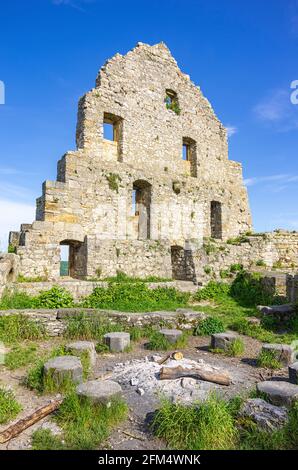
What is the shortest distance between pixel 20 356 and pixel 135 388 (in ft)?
8.92

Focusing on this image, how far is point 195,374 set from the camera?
5.50 meters

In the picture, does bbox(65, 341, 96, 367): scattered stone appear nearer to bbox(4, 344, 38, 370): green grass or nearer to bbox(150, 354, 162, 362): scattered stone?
bbox(4, 344, 38, 370): green grass

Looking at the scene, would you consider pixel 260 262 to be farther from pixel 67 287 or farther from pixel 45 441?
pixel 45 441

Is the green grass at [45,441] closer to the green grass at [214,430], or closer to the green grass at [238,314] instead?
the green grass at [214,430]

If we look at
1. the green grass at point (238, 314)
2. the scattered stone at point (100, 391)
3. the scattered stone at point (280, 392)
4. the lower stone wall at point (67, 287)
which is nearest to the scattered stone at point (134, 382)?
the scattered stone at point (100, 391)

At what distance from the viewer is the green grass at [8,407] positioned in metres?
4.33

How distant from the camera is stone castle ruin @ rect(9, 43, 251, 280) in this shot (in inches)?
525

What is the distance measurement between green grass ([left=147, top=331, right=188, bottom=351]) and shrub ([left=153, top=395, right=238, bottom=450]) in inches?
138

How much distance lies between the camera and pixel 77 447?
12.3ft

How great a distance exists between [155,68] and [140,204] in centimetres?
734

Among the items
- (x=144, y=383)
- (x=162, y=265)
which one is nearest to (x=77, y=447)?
(x=144, y=383)

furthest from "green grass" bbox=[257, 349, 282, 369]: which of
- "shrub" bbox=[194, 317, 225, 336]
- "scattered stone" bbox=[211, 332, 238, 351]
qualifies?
"shrub" bbox=[194, 317, 225, 336]

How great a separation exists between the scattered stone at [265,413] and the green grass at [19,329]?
5627 millimetres

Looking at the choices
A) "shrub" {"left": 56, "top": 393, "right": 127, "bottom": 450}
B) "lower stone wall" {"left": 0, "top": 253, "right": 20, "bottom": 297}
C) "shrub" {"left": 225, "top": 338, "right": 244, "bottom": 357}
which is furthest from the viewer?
"lower stone wall" {"left": 0, "top": 253, "right": 20, "bottom": 297}
